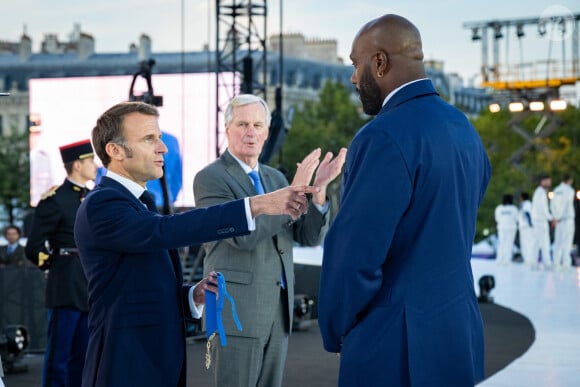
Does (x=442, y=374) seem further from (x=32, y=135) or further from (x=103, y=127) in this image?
(x=32, y=135)

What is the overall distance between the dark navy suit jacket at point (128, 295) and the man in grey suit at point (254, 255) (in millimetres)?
920

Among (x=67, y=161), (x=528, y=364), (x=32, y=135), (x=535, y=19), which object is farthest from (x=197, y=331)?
(x=535, y=19)

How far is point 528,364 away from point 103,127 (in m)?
6.43

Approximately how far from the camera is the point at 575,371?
905 centimetres

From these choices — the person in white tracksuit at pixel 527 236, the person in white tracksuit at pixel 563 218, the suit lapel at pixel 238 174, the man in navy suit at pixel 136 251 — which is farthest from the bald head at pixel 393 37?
the person in white tracksuit at pixel 527 236

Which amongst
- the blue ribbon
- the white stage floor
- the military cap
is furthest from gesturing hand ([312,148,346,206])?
the white stage floor

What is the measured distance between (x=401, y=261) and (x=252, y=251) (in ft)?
5.39

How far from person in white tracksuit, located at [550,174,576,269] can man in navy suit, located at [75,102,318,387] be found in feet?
65.0

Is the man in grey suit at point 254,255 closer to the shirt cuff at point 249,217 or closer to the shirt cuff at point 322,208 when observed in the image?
the shirt cuff at point 322,208

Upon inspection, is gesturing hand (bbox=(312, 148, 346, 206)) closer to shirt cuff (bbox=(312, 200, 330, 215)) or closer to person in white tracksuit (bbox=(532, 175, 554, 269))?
shirt cuff (bbox=(312, 200, 330, 215))

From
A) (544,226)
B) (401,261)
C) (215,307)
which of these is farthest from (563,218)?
(401,261)

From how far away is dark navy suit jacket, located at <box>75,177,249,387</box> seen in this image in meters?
3.66

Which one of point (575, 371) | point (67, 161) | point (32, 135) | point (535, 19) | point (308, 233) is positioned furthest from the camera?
point (535, 19)

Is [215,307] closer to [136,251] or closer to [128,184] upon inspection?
[136,251]
